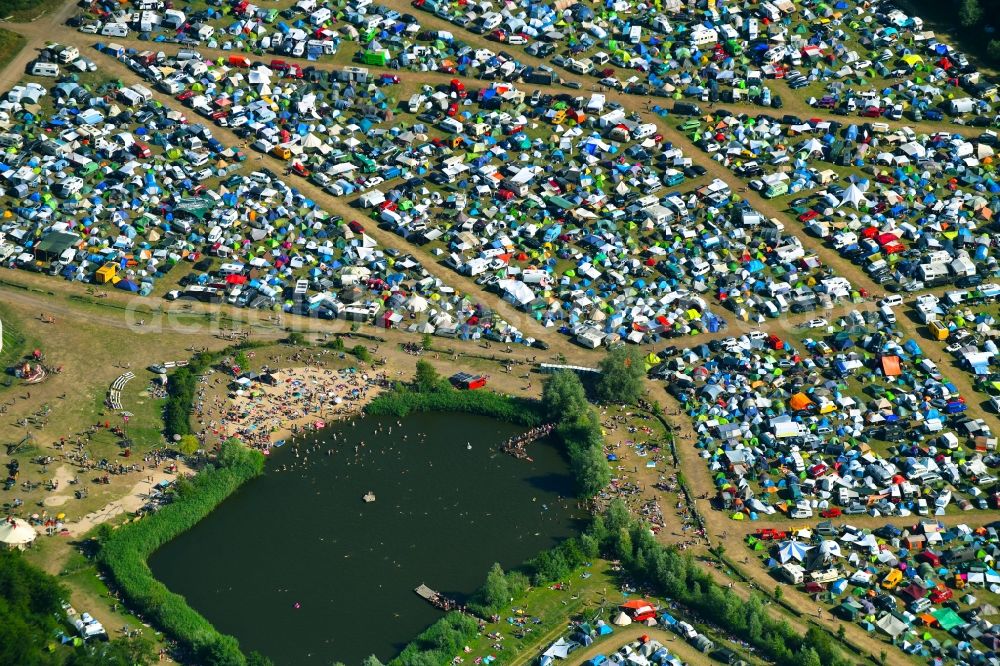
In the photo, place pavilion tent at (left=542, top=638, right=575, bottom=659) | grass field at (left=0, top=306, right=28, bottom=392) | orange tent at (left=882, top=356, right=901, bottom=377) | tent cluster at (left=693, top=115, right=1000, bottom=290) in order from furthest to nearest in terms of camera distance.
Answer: tent cluster at (left=693, top=115, right=1000, bottom=290) → orange tent at (left=882, top=356, right=901, bottom=377) → grass field at (left=0, top=306, right=28, bottom=392) → pavilion tent at (left=542, top=638, right=575, bottom=659)

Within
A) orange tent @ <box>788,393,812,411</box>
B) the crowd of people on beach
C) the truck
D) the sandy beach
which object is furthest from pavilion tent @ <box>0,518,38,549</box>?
the truck

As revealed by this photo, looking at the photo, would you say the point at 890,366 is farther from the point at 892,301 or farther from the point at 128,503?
the point at 128,503

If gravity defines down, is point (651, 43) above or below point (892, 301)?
above

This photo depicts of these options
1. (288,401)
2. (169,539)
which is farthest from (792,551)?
(169,539)

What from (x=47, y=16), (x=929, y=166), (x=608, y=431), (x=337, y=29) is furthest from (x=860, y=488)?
(x=47, y=16)

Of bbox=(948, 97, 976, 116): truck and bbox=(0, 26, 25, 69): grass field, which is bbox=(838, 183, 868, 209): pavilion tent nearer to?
bbox=(948, 97, 976, 116): truck

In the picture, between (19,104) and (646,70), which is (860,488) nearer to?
(646,70)
